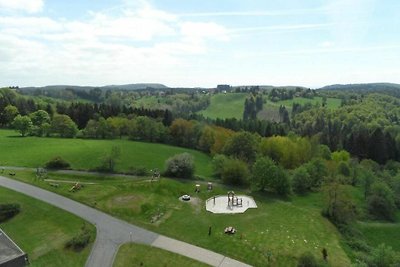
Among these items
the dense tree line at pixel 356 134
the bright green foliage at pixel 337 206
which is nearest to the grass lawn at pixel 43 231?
the bright green foliage at pixel 337 206

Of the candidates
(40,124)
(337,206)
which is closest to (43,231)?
(337,206)

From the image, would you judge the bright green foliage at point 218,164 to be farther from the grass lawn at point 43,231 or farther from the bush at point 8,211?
the bush at point 8,211

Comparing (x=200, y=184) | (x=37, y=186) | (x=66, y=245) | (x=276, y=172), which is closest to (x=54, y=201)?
(x=37, y=186)

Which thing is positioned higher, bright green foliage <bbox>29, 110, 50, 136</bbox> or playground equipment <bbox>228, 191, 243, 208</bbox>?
bright green foliage <bbox>29, 110, 50, 136</bbox>

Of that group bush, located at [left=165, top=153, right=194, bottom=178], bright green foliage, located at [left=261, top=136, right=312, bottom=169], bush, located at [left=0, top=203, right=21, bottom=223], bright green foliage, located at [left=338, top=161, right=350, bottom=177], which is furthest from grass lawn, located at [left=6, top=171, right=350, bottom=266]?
bright green foliage, located at [left=338, top=161, right=350, bottom=177]

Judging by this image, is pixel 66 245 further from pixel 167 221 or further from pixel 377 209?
pixel 377 209

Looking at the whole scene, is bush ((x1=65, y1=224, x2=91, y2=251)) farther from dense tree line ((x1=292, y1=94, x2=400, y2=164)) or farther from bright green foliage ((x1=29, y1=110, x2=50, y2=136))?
dense tree line ((x1=292, y1=94, x2=400, y2=164))
